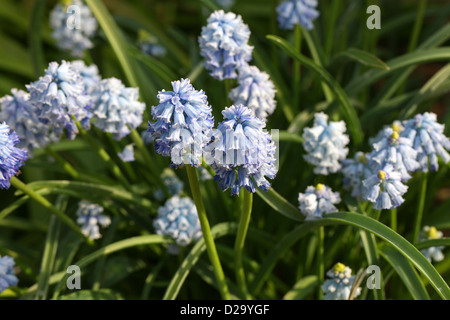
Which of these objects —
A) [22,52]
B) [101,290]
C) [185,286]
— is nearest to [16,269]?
[101,290]

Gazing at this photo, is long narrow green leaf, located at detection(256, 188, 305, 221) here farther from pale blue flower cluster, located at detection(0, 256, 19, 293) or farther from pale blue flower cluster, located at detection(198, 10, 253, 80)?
pale blue flower cluster, located at detection(0, 256, 19, 293)

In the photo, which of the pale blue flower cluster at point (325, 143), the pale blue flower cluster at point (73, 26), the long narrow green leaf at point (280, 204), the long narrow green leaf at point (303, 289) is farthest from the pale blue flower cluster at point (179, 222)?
the pale blue flower cluster at point (73, 26)

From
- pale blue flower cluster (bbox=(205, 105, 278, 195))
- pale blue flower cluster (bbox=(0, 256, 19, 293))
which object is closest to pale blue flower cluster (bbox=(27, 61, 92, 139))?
pale blue flower cluster (bbox=(0, 256, 19, 293))

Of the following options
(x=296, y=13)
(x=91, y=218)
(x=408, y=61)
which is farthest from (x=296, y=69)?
(x=91, y=218)

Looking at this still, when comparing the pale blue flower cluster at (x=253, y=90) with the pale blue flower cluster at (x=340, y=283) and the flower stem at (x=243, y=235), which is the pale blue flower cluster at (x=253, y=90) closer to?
the flower stem at (x=243, y=235)

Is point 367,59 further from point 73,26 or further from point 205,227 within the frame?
point 73,26
